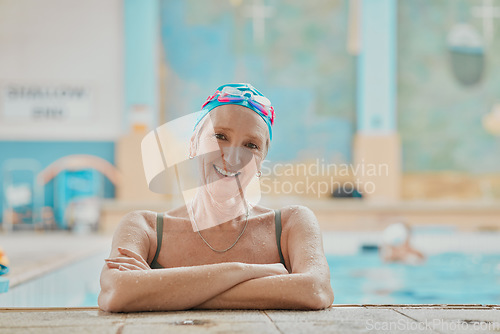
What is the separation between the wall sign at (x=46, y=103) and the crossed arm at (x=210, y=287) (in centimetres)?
905

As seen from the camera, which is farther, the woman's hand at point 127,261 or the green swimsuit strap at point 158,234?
the green swimsuit strap at point 158,234

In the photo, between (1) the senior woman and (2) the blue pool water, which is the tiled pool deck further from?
(2) the blue pool water

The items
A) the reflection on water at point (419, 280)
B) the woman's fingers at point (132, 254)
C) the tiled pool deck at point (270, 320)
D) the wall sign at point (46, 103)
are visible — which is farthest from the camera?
the wall sign at point (46, 103)

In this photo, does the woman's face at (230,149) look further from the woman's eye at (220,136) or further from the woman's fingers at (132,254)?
the woman's fingers at (132,254)

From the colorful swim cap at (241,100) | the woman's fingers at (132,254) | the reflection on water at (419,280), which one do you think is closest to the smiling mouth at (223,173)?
the colorful swim cap at (241,100)

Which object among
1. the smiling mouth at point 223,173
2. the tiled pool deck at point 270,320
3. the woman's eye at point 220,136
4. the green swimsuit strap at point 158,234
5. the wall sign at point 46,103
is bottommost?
the tiled pool deck at point 270,320

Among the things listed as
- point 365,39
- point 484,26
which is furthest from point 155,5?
point 484,26

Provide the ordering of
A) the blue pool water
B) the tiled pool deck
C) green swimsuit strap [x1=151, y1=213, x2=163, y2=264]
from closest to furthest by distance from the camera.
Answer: the tiled pool deck, green swimsuit strap [x1=151, y1=213, x2=163, y2=264], the blue pool water

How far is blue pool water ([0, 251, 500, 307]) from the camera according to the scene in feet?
12.1

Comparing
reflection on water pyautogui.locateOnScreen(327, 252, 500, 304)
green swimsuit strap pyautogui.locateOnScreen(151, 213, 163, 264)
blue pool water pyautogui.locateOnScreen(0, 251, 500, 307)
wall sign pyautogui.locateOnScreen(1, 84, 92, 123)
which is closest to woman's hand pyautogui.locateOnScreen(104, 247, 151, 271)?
green swimsuit strap pyautogui.locateOnScreen(151, 213, 163, 264)

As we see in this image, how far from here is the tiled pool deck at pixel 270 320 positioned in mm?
1539

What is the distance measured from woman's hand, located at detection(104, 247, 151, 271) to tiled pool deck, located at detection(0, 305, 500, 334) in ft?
0.49

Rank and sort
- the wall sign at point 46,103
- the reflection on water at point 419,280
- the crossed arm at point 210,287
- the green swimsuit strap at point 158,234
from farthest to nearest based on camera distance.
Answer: the wall sign at point 46,103 < the reflection on water at point 419,280 < the green swimsuit strap at point 158,234 < the crossed arm at point 210,287

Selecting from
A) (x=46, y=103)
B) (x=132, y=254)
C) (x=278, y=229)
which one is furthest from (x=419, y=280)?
(x=46, y=103)
